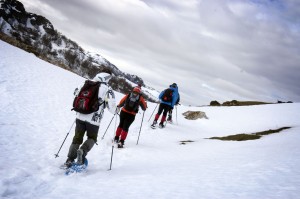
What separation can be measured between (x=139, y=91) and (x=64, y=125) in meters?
4.46

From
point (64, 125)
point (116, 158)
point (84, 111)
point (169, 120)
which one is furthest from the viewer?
point (169, 120)

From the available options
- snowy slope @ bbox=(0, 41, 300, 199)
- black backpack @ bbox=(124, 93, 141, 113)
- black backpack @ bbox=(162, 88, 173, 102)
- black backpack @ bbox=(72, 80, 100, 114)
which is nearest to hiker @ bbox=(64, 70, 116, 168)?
black backpack @ bbox=(72, 80, 100, 114)

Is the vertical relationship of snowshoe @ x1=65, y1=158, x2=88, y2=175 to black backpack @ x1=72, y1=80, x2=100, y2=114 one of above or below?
below

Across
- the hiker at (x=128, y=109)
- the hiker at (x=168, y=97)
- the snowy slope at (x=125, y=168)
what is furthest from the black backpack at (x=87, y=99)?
the hiker at (x=168, y=97)

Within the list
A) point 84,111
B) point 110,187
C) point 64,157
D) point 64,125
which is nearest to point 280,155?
point 110,187

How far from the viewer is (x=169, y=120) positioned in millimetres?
19812

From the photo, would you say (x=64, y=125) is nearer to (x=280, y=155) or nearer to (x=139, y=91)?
(x=139, y=91)

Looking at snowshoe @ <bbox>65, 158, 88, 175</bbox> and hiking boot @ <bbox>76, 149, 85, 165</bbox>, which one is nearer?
snowshoe @ <bbox>65, 158, 88, 175</bbox>

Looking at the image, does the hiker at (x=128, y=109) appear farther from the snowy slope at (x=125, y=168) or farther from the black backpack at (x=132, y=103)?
the snowy slope at (x=125, y=168)

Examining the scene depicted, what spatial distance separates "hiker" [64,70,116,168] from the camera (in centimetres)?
649

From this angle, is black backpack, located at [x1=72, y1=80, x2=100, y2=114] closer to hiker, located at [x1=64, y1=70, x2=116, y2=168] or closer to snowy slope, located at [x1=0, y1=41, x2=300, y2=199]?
hiker, located at [x1=64, y1=70, x2=116, y2=168]

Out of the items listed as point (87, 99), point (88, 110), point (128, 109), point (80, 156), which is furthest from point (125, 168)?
point (128, 109)

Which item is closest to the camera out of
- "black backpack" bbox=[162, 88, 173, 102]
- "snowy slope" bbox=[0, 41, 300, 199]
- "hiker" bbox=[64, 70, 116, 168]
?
"snowy slope" bbox=[0, 41, 300, 199]

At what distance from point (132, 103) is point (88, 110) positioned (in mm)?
3644
